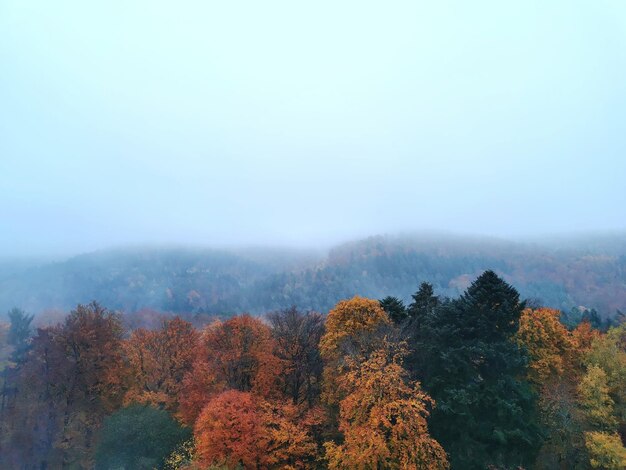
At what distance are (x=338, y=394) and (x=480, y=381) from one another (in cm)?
1291

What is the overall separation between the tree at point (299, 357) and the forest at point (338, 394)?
155 mm

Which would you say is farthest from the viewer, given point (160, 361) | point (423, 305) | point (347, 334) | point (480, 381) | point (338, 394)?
point (160, 361)

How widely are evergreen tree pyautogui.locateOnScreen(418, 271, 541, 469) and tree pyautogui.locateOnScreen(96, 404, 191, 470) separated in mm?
25210

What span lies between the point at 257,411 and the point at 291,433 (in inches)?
161

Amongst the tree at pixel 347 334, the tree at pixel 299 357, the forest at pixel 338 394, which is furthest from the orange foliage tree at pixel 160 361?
the tree at pixel 347 334

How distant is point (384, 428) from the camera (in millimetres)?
28031

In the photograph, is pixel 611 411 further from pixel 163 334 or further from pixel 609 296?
pixel 609 296

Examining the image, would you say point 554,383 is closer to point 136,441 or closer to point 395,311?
point 395,311

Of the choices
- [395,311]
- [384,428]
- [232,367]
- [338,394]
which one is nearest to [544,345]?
[395,311]

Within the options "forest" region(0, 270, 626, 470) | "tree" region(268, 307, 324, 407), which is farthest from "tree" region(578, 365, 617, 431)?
"tree" region(268, 307, 324, 407)

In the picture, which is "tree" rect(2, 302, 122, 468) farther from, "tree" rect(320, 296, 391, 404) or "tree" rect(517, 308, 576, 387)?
"tree" rect(517, 308, 576, 387)

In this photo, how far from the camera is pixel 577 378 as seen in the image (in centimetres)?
4034

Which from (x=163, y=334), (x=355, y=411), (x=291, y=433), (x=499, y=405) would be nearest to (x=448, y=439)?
(x=499, y=405)

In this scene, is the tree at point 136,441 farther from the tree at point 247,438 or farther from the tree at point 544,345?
the tree at point 544,345
